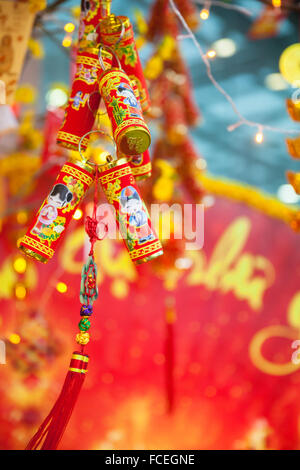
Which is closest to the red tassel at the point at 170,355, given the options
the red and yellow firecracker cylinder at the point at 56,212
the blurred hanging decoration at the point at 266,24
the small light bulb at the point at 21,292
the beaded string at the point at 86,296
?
the small light bulb at the point at 21,292

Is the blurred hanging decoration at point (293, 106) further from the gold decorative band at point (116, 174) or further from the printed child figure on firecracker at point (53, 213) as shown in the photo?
the printed child figure on firecracker at point (53, 213)

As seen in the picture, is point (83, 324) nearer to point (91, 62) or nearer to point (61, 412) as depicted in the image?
point (61, 412)

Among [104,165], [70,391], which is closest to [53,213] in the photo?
[104,165]

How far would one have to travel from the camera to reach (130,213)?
972mm

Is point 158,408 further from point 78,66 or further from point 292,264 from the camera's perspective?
point 78,66

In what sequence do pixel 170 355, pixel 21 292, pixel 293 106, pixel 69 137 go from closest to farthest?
pixel 69 137
pixel 293 106
pixel 21 292
pixel 170 355

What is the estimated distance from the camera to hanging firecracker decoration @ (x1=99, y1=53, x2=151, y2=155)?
96 cm

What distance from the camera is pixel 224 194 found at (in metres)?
2.81

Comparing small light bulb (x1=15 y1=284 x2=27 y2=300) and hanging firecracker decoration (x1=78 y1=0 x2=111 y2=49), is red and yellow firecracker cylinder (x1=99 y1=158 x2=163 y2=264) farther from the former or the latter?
small light bulb (x1=15 y1=284 x2=27 y2=300)

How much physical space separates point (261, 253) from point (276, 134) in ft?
2.63

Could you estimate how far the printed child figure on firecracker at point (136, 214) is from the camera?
38.1 inches

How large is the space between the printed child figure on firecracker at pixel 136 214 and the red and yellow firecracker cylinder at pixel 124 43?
1.11 ft

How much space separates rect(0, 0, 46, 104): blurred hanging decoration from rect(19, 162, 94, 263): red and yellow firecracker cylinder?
1.99ft

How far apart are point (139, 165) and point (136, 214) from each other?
0.20 m
